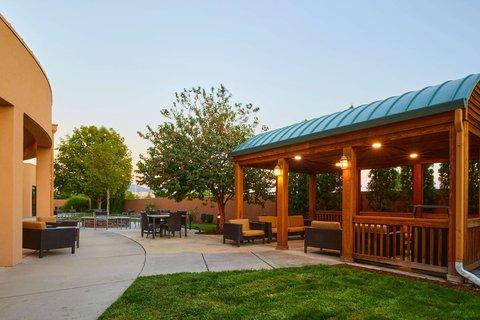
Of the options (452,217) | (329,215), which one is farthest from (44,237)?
(329,215)

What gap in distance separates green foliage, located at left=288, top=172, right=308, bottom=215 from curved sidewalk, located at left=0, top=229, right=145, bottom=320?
28.0ft

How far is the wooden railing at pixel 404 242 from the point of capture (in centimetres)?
623

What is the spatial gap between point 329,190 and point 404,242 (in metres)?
8.36

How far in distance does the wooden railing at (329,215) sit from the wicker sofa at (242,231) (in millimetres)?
3586

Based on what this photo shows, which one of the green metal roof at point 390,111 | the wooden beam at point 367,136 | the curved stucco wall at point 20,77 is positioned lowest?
the wooden beam at point 367,136

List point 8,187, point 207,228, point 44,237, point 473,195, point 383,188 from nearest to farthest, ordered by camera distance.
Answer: point 8,187 < point 44,237 < point 473,195 < point 383,188 < point 207,228

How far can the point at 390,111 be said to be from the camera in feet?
23.0

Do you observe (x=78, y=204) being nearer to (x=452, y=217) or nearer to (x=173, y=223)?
(x=173, y=223)

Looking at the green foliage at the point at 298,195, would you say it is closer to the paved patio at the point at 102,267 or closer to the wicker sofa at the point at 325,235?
the paved patio at the point at 102,267

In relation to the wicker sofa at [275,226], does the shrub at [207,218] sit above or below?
below

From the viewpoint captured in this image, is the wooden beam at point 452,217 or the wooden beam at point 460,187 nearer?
the wooden beam at point 460,187

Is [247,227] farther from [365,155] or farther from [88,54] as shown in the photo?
[88,54]

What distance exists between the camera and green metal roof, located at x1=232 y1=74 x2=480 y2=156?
6004 mm

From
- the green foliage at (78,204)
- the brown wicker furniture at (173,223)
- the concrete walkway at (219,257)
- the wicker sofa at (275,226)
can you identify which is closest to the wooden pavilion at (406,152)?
the concrete walkway at (219,257)
